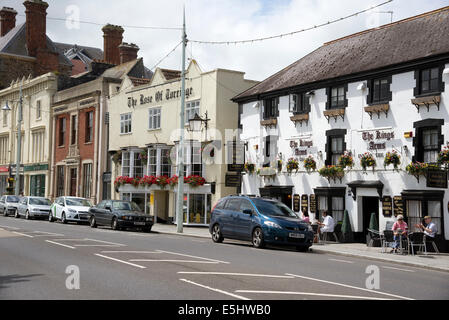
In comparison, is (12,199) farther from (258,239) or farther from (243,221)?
(258,239)

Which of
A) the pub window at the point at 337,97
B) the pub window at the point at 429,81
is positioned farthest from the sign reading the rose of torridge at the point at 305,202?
the pub window at the point at 429,81

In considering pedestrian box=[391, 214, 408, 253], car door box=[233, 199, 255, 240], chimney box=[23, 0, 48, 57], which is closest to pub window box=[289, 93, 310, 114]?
car door box=[233, 199, 255, 240]

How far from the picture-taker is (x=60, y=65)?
227ft

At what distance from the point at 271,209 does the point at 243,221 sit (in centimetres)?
103

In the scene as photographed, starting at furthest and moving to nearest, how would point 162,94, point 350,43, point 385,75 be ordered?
point 162,94 → point 350,43 → point 385,75

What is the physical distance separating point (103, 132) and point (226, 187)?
48.3 feet

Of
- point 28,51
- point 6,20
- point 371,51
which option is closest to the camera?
point 371,51

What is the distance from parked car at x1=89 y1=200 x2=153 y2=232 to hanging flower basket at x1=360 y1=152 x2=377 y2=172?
1036cm

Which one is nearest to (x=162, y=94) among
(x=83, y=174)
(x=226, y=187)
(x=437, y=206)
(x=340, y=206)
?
(x=226, y=187)

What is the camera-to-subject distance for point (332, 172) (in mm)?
24531

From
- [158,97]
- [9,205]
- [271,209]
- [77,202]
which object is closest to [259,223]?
[271,209]

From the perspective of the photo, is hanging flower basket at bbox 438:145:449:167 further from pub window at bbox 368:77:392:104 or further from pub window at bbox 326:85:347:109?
pub window at bbox 326:85:347:109

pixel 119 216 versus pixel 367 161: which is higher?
pixel 367 161

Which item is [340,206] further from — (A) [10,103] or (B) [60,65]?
(B) [60,65]
